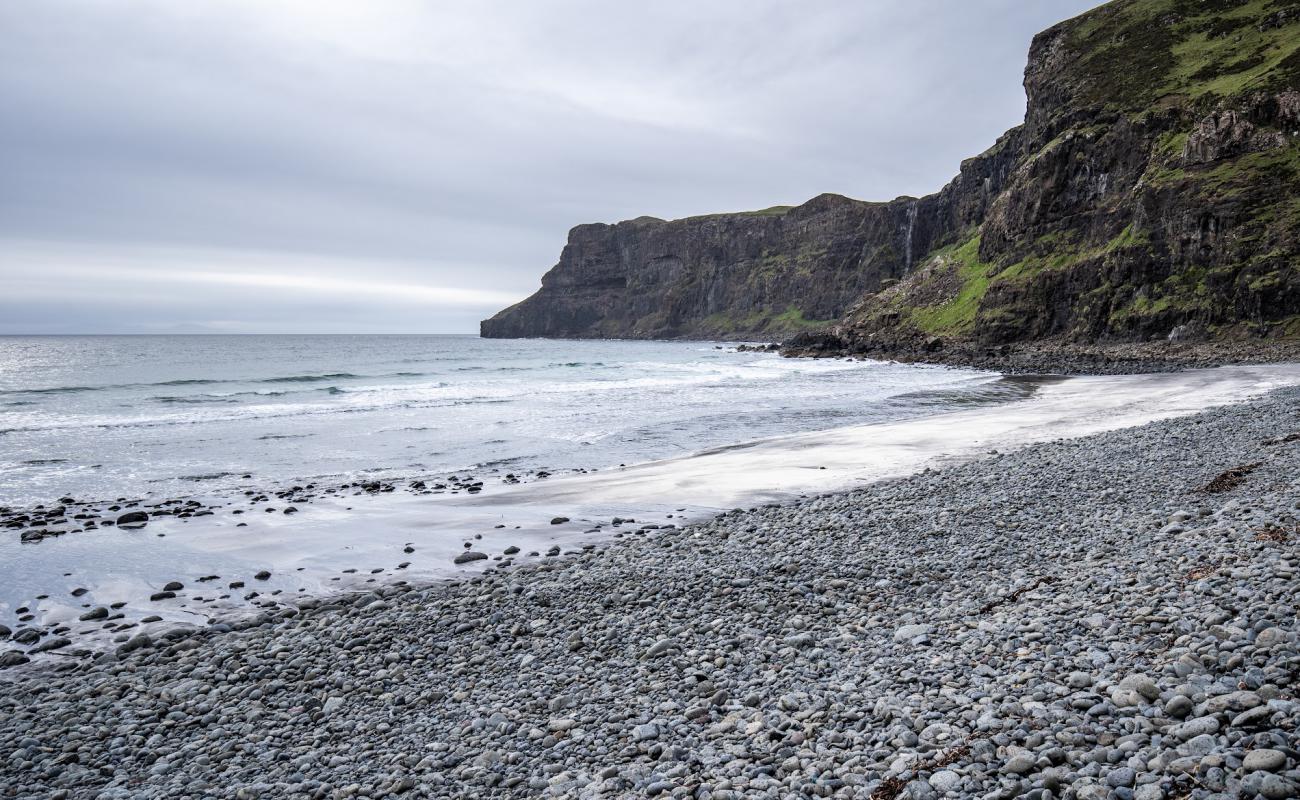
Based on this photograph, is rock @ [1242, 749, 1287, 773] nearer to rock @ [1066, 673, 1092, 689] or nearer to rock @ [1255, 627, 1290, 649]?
rock @ [1066, 673, 1092, 689]

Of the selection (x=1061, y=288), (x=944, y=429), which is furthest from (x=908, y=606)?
(x=1061, y=288)

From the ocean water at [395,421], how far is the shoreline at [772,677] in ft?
42.8

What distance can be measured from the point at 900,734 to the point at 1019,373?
2274 inches

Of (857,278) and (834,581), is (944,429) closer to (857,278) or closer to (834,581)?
(834,581)

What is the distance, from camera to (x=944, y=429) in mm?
27453

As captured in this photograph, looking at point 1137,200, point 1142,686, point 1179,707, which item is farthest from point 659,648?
point 1137,200

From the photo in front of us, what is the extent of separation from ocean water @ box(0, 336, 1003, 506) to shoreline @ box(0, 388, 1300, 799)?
13.1 m

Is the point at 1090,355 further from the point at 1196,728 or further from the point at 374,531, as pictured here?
the point at 1196,728

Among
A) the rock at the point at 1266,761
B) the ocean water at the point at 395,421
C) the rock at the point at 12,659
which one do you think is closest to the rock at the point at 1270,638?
the rock at the point at 1266,761

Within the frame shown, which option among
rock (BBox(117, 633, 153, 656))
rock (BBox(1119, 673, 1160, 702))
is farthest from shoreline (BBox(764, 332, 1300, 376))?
rock (BBox(117, 633, 153, 656))

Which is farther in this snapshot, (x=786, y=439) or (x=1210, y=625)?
(x=786, y=439)

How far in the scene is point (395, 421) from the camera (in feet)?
122

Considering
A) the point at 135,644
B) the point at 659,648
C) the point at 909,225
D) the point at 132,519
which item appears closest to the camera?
the point at 659,648

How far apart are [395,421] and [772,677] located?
1316 inches
